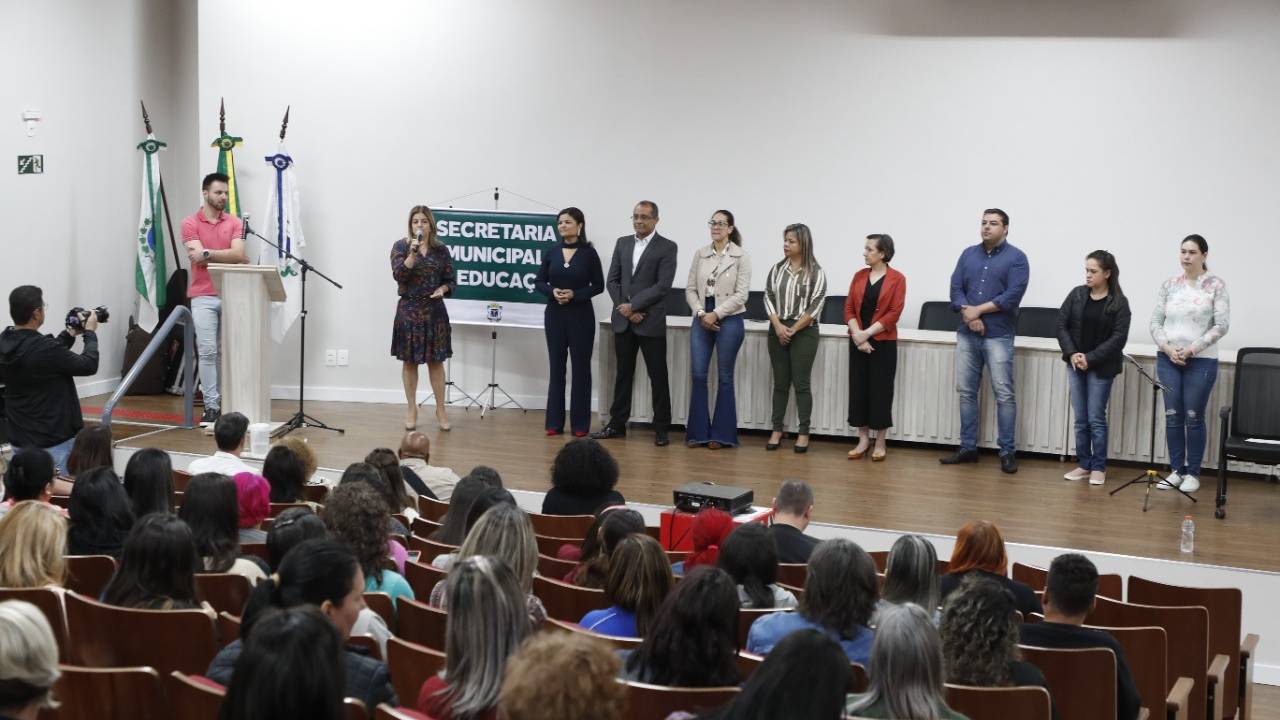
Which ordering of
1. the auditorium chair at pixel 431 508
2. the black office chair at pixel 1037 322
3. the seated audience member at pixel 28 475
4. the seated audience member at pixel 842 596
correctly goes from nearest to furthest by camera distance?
the seated audience member at pixel 842 596 → the seated audience member at pixel 28 475 → the auditorium chair at pixel 431 508 → the black office chair at pixel 1037 322

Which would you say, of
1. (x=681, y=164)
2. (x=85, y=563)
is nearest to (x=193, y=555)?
(x=85, y=563)

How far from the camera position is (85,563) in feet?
13.2

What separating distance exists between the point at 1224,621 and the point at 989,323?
3.90 meters

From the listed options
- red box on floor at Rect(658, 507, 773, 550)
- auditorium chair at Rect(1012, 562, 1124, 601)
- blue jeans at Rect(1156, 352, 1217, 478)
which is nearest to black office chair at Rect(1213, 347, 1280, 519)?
blue jeans at Rect(1156, 352, 1217, 478)

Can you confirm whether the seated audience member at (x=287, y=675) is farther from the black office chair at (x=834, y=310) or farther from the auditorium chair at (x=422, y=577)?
the black office chair at (x=834, y=310)

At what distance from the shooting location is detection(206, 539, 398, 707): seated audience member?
2.93 metres

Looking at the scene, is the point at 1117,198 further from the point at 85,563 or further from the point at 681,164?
the point at 85,563

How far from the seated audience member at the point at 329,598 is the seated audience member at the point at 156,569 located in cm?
48

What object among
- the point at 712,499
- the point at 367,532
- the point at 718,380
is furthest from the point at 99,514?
the point at 718,380

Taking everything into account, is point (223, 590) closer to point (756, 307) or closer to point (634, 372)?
point (634, 372)

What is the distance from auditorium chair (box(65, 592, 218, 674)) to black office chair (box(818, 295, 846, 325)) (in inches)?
264

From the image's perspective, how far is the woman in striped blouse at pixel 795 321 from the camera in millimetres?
8555

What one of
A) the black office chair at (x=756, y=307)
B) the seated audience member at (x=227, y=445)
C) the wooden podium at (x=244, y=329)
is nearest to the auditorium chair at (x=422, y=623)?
the seated audience member at (x=227, y=445)

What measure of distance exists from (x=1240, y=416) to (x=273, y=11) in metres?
7.73
